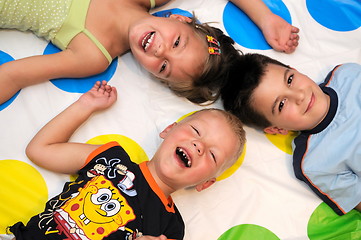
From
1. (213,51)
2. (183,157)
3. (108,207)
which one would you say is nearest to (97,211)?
(108,207)

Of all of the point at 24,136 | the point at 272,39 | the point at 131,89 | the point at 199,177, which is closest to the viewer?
the point at 199,177

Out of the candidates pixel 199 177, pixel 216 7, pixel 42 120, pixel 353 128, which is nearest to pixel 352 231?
Answer: pixel 353 128

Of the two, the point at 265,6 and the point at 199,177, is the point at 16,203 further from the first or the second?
the point at 265,6

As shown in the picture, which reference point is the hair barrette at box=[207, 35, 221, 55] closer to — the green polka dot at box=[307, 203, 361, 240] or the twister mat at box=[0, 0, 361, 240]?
the twister mat at box=[0, 0, 361, 240]

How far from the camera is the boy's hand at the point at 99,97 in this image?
1143 millimetres

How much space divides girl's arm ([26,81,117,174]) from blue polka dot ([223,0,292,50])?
0.57 meters

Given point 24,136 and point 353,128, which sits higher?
point 353,128

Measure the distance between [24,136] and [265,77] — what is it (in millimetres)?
767

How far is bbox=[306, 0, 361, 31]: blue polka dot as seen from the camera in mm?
Answer: 1429

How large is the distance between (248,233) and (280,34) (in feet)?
2.34

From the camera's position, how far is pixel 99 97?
116cm

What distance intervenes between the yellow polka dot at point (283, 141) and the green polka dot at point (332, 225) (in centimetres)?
21

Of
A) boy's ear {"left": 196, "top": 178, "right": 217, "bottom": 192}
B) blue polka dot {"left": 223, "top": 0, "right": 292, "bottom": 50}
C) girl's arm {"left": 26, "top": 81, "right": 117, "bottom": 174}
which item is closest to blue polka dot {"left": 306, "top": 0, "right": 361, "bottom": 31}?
blue polka dot {"left": 223, "top": 0, "right": 292, "bottom": 50}

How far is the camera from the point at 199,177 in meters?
1.01
